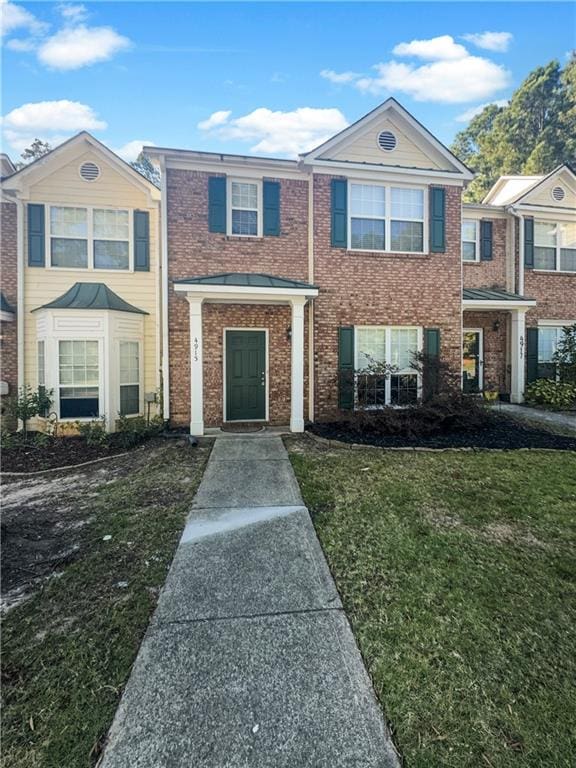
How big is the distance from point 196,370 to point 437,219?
697 centimetres

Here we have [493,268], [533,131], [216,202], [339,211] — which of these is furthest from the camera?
[533,131]

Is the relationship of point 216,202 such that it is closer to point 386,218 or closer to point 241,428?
point 386,218

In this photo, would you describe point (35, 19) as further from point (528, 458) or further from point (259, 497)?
point (528, 458)

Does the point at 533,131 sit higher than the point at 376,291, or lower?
higher

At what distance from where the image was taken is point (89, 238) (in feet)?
30.9

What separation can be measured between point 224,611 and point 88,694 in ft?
3.06

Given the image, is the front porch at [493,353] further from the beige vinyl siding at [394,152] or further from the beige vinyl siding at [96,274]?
the beige vinyl siding at [96,274]

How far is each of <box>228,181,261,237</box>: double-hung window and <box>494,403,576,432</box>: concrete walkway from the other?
779cm

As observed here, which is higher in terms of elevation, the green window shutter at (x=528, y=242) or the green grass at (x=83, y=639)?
the green window shutter at (x=528, y=242)

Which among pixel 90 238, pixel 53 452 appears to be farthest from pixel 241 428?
pixel 90 238

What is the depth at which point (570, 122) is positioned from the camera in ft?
80.5

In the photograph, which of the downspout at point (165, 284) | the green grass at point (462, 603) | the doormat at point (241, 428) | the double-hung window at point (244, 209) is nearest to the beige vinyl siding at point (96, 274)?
the downspout at point (165, 284)

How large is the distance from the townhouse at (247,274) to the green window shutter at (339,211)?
0.11ft

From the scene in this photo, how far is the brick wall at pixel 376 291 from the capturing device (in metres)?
9.20
